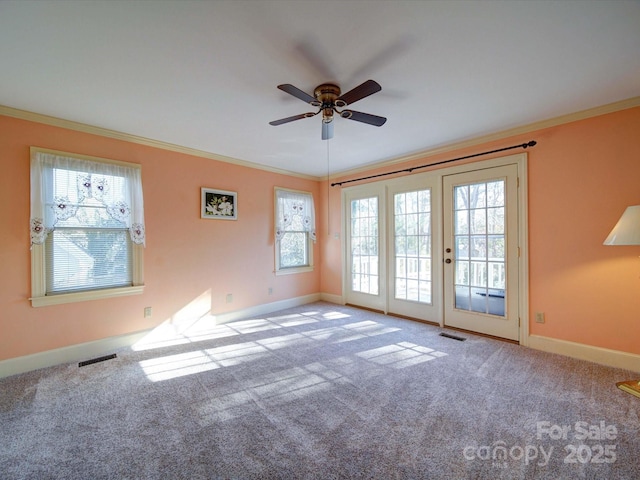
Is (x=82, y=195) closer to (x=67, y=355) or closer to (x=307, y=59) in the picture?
(x=67, y=355)

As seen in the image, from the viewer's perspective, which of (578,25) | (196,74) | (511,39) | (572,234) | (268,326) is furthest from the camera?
(268,326)

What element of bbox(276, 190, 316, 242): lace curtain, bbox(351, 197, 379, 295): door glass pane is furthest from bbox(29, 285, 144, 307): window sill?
bbox(351, 197, 379, 295): door glass pane

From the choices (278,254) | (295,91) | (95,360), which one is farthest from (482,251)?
(95,360)

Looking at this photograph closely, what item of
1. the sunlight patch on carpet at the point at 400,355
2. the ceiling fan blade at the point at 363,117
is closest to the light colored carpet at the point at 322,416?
the sunlight patch on carpet at the point at 400,355

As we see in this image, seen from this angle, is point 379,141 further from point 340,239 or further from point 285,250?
point 285,250

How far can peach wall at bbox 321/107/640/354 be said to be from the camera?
2.64 m

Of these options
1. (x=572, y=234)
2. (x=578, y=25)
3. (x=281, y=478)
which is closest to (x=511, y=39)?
(x=578, y=25)

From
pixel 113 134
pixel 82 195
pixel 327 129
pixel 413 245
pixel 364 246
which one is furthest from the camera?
pixel 364 246

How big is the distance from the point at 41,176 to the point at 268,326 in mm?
3045

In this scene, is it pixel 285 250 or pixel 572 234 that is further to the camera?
pixel 285 250

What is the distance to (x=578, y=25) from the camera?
1686mm

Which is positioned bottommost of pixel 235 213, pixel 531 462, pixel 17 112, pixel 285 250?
pixel 531 462

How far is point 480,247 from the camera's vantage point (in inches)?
141

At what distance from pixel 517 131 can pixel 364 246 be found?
2668 millimetres
